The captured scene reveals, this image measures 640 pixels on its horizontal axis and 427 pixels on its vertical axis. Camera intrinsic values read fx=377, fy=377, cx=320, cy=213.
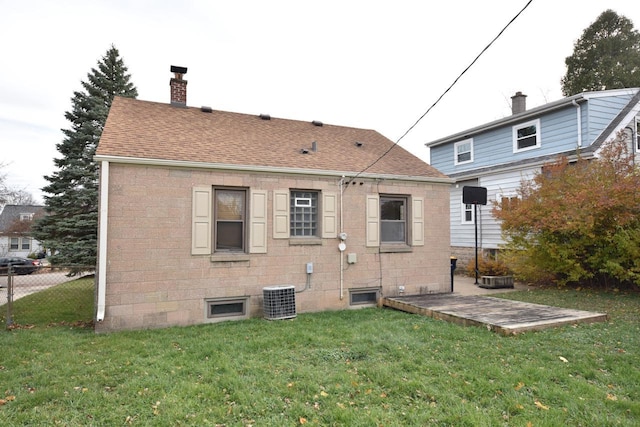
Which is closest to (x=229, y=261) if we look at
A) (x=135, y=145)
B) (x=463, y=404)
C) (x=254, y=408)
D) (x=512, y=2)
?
(x=135, y=145)

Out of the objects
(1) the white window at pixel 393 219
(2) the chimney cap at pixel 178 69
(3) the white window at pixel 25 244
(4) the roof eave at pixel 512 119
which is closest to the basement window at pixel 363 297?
(1) the white window at pixel 393 219

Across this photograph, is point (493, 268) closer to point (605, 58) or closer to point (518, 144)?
point (518, 144)

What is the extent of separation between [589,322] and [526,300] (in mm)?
2424

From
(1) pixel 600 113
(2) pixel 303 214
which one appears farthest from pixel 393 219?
(1) pixel 600 113

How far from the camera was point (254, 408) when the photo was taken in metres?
3.72

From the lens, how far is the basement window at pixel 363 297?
8953 mm

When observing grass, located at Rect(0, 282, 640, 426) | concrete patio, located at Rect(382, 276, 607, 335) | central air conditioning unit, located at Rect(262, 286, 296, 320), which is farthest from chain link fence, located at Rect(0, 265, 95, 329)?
concrete patio, located at Rect(382, 276, 607, 335)

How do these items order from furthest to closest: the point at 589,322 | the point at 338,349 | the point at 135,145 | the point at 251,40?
the point at 251,40 < the point at 135,145 < the point at 589,322 < the point at 338,349

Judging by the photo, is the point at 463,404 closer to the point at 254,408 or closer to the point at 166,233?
the point at 254,408

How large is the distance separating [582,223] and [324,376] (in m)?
8.79

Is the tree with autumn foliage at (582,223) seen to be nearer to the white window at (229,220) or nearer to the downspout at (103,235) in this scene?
the white window at (229,220)

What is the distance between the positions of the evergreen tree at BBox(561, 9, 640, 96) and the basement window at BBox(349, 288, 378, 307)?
2367 cm

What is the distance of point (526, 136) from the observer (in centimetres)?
1420

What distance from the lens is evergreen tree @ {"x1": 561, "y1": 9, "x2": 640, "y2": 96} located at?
23016 millimetres
